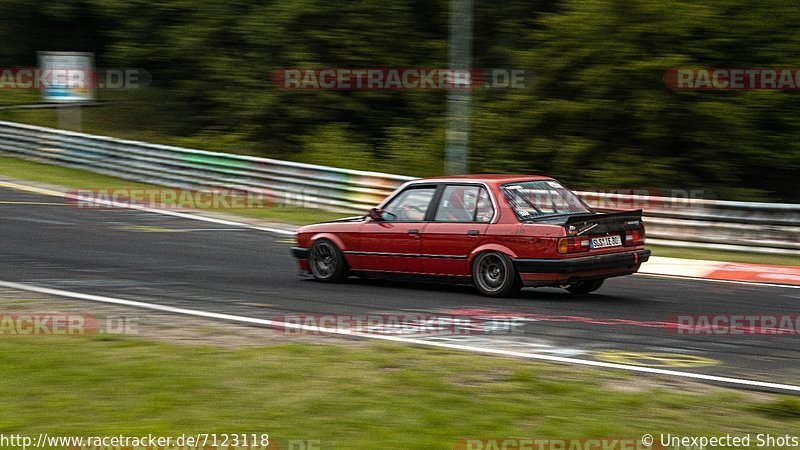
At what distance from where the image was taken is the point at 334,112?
2845 cm

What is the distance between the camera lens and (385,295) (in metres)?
11.2

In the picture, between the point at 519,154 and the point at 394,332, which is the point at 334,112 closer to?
the point at 519,154

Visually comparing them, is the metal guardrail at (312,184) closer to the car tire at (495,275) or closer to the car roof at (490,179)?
the car roof at (490,179)

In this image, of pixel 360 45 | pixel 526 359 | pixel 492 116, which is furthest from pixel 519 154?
pixel 526 359

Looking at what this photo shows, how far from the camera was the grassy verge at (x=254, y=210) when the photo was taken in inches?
622

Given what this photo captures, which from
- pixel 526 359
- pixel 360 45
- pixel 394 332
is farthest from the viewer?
pixel 360 45

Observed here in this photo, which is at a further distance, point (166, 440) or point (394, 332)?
point (394, 332)

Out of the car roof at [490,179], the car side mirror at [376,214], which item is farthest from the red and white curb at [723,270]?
the car side mirror at [376,214]

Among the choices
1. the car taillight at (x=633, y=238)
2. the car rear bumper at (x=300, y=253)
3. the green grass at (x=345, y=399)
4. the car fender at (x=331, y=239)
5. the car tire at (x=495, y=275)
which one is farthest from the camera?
the car rear bumper at (x=300, y=253)

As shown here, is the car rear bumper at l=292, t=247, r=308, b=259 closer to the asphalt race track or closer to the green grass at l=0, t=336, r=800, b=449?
the asphalt race track

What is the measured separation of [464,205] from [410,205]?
79cm

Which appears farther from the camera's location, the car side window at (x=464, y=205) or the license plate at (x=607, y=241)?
the car side window at (x=464, y=205)

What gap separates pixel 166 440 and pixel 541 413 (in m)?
2.10

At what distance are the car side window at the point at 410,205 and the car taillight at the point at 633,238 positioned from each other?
7.20 ft
